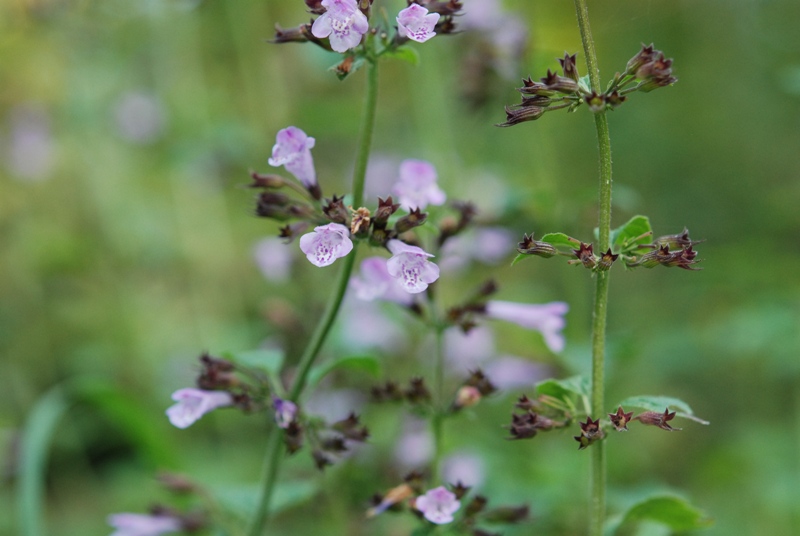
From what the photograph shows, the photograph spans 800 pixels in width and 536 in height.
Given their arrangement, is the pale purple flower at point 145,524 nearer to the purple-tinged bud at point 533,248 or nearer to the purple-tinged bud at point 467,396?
the purple-tinged bud at point 467,396

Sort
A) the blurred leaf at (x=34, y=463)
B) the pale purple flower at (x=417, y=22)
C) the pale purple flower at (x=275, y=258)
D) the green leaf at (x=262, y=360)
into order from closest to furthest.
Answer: the pale purple flower at (x=417, y=22) < the green leaf at (x=262, y=360) < the blurred leaf at (x=34, y=463) < the pale purple flower at (x=275, y=258)

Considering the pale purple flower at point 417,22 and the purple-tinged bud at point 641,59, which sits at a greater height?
the pale purple flower at point 417,22

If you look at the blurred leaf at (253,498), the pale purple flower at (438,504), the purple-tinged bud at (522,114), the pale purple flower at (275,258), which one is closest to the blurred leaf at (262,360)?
the blurred leaf at (253,498)

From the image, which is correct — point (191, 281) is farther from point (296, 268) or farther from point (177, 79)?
point (296, 268)

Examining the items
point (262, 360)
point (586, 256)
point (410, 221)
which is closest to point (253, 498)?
point (262, 360)

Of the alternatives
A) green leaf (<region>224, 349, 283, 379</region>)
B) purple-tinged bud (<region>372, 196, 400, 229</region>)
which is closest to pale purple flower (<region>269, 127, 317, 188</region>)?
purple-tinged bud (<region>372, 196, 400, 229</region>)

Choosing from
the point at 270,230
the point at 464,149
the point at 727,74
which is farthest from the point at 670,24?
the point at 270,230

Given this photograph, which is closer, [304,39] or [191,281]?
[304,39]

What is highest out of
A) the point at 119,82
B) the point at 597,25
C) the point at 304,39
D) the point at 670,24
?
the point at 670,24
